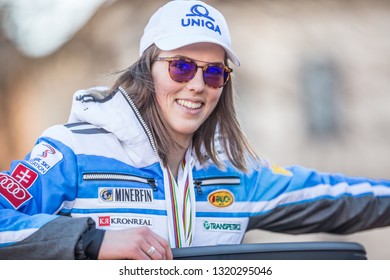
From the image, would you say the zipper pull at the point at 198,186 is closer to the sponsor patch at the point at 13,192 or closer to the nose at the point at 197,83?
the nose at the point at 197,83

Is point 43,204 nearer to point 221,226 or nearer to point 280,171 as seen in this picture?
point 221,226

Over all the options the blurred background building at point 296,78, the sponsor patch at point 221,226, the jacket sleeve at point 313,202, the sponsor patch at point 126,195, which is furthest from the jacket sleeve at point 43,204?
the blurred background building at point 296,78

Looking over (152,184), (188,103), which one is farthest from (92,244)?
(188,103)

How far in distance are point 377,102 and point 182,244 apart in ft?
16.6

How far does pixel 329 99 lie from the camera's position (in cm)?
727

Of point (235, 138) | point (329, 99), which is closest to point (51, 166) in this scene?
point (235, 138)

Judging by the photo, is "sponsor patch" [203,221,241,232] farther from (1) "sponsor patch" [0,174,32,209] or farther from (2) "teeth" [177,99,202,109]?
(1) "sponsor patch" [0,174,32,209]

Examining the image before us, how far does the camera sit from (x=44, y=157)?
2.31m

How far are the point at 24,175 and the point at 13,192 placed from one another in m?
0.09

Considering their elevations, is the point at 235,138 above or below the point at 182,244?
above

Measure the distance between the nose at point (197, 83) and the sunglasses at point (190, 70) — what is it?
0.01 m

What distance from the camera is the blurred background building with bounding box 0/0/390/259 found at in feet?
22.3

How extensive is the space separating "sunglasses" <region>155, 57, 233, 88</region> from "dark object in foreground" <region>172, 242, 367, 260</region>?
727 mm

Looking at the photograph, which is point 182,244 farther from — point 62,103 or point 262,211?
point 62,103
